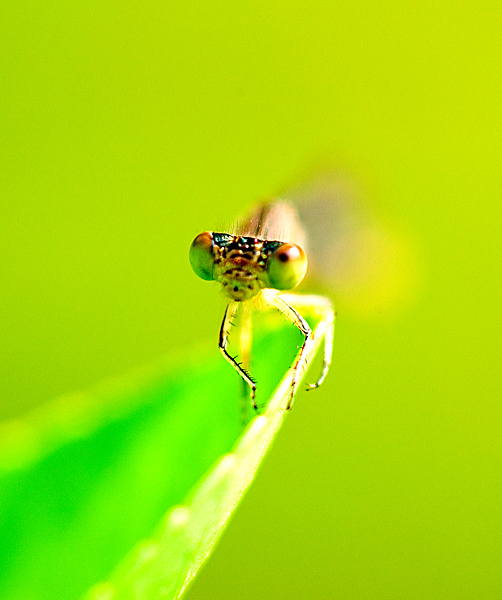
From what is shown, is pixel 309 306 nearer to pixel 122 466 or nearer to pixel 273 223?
pixel 273 223

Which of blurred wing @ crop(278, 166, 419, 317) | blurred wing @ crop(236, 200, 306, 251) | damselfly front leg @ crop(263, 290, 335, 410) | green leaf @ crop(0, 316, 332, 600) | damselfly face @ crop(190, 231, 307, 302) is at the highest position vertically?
blurred wing @ crop(278, 166, 419, 317)

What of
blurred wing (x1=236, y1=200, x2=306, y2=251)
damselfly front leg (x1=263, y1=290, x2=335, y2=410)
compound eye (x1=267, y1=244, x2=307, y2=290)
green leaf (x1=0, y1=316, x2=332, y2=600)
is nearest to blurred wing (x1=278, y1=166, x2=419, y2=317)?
blurred wing (x1=236, y1=200, x2=306, y2=251)

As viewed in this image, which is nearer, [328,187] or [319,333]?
[319,333]

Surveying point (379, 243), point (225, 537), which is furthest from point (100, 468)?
point (379, 243)

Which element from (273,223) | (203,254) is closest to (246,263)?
(203,254)

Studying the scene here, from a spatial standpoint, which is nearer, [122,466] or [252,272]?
[122,466]

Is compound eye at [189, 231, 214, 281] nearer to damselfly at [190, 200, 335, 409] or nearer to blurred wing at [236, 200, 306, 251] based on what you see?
damselfly at [190, 200, 335, 409]

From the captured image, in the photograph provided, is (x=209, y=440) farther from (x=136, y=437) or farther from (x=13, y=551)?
(x=13, y=551)
